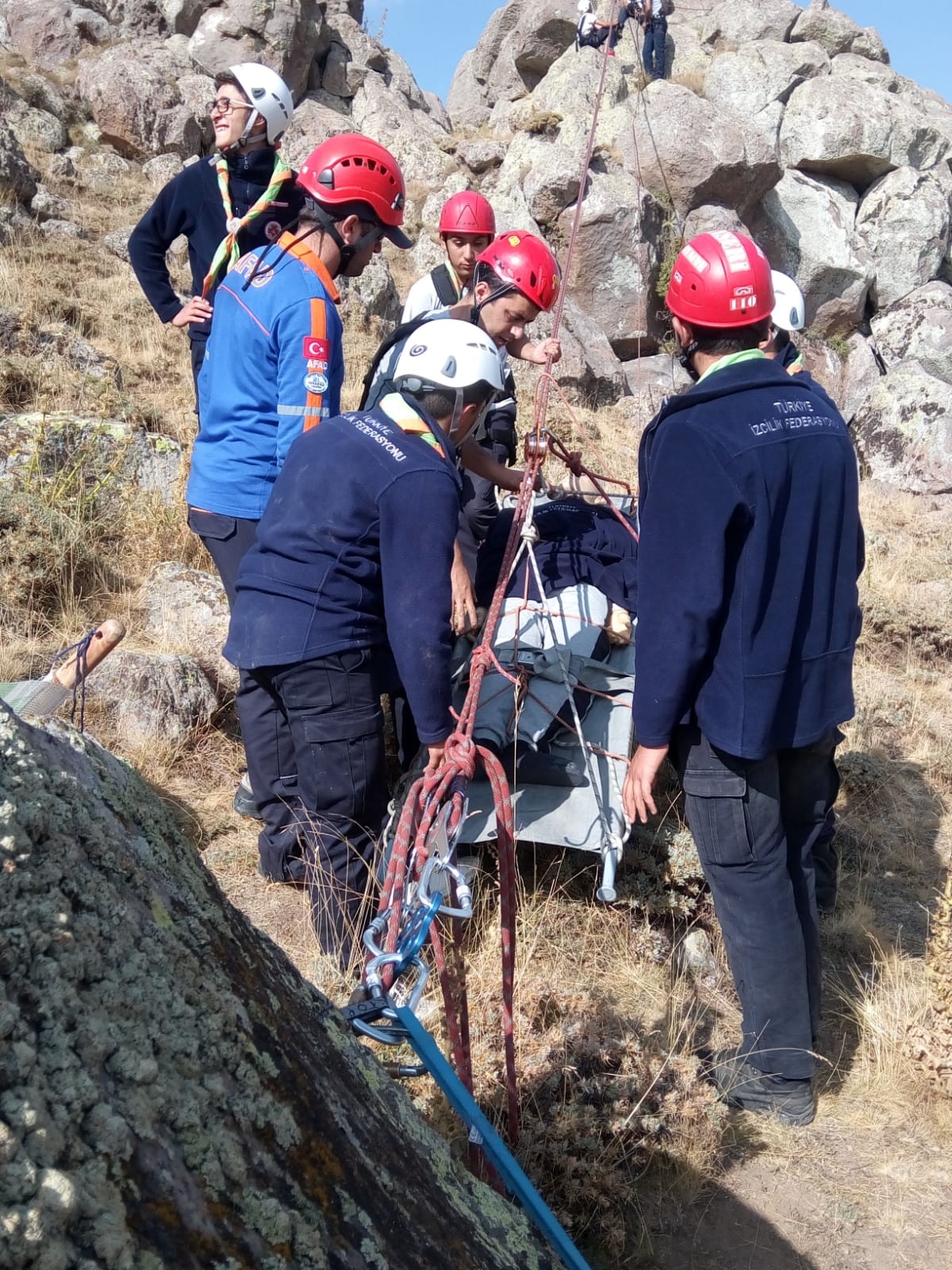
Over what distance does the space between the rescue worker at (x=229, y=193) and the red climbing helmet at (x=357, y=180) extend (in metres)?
0.19

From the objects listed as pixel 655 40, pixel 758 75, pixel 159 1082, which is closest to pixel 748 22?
pixel 655 40

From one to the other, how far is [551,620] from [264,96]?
8.45ft

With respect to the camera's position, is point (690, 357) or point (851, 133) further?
point (851, 133)

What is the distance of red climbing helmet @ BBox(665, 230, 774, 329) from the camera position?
2.63 meters

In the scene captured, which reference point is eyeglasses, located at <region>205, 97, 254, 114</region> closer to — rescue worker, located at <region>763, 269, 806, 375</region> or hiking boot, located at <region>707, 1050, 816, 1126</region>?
rescue worker, located at <region>763, 269, 806, 375</region>

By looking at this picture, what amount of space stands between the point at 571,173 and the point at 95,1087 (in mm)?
17438

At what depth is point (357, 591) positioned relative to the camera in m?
2.96

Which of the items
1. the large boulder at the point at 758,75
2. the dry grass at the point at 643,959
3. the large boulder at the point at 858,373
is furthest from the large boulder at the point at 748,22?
the dry grass at the point at 643,959

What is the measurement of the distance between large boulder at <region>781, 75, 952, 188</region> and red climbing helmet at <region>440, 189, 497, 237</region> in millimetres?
18679

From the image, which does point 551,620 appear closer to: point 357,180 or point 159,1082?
point 357,180

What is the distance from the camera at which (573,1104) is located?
2.40m

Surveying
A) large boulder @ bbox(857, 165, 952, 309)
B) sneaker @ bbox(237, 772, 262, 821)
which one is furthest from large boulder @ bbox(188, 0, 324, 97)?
sneaker @ bbox(237, 772, 262, 821)

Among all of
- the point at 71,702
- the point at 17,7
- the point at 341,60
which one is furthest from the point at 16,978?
the point at 341,60

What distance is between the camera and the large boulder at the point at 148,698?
13.3 ft
